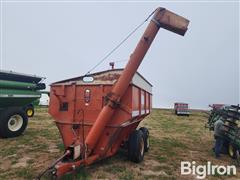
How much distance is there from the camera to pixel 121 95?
18.4ft

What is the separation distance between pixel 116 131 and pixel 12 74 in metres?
6.39

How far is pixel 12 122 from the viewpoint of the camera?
9.30m

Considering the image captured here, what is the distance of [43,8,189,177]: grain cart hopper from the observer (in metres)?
5.52

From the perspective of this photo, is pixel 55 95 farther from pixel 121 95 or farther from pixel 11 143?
pixel 11 143

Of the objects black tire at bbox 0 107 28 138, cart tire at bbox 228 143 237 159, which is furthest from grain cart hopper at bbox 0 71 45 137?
cart tire at bbox 228 143 237 159

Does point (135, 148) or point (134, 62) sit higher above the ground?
point (134, 62)

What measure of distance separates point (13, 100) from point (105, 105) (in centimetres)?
584

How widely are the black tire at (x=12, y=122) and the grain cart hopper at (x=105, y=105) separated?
355 cm

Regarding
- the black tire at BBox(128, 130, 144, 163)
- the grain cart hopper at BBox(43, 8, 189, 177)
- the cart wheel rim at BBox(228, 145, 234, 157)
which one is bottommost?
the cart wheel rim at BBox(228, 145, 234, 157)

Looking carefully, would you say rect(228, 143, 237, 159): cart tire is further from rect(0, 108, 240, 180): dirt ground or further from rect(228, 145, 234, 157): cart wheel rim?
rect(0, 108, 240, 180): dirt ground

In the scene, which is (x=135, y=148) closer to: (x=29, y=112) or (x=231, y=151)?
(x=231, y=151)

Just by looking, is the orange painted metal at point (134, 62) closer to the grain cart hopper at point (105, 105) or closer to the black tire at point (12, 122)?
the grain cart hopper at point (105, 105)

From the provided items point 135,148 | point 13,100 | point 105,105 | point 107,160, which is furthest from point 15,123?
point 135,148

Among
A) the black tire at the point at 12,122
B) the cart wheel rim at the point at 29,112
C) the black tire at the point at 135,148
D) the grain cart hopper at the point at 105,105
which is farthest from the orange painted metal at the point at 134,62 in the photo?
the cart wheel rim at the point at 29,112
